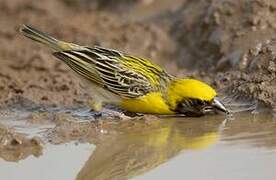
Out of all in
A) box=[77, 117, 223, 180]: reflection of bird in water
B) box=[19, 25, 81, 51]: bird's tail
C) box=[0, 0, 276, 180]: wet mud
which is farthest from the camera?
box=[19, 25, 81, 51]: bird's tail

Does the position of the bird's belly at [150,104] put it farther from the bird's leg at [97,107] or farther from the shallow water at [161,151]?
the bird's leg at [97,107]

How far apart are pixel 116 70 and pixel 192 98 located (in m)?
→ 0.84

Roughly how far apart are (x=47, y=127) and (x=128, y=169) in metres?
1.62

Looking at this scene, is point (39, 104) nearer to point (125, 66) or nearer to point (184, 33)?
point (125, 66)

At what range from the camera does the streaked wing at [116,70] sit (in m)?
8.00

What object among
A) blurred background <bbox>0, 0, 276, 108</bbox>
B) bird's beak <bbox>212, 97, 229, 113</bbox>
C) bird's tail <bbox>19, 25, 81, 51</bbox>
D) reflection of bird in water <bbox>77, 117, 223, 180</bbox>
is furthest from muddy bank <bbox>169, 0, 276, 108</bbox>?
bird's tail <bbox>19, 25, 81, 51</bbox>

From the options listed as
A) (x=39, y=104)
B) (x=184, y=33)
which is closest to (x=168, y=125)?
(x=39, y=104)

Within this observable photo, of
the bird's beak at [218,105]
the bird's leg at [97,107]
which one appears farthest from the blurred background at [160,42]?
the bird's leg at [97,107]

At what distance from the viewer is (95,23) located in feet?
39.5

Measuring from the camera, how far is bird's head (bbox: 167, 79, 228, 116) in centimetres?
770

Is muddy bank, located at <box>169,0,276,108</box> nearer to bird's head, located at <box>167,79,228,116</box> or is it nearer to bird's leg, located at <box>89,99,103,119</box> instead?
bird's head, located at <box>167,79,228,116</box>

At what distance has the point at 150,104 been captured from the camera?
312 inches

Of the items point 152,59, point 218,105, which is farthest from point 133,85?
point 152,59

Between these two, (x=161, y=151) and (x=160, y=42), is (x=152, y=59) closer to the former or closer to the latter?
(x=160, y=42)
